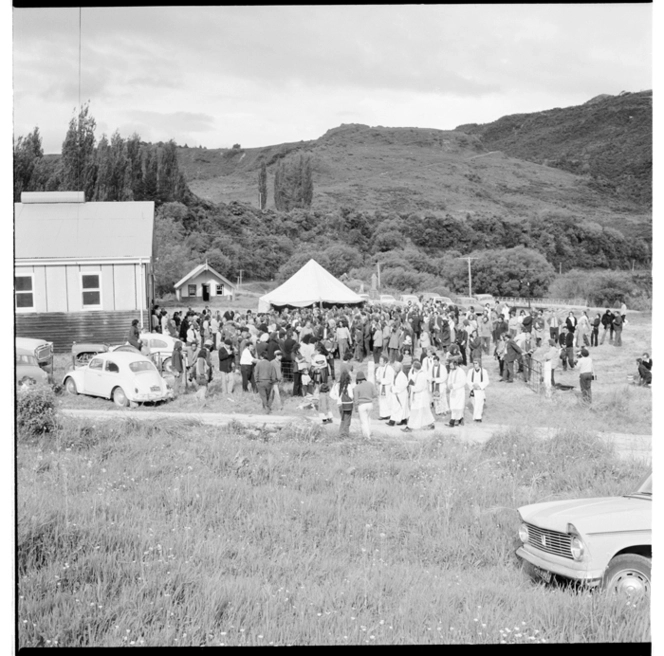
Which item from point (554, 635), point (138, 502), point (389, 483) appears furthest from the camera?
point (389, 483)

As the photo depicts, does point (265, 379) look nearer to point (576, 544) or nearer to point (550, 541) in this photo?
point (550, 541)

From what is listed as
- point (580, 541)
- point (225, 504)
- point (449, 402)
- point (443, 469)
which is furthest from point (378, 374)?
point (580, 541)

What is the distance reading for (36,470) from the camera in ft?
23.4

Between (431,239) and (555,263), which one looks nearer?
(555,263)

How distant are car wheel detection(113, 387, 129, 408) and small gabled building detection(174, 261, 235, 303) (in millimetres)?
2109

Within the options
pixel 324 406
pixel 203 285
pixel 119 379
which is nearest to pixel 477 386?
pixel 324 406

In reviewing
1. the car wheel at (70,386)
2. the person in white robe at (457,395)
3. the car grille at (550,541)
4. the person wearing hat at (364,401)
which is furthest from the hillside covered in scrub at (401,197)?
A: the car grille at (550,541)

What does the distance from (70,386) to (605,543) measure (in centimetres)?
823

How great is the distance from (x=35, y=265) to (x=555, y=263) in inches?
397

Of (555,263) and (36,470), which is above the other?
(555,263)

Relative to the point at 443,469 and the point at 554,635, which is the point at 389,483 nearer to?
the point at 443,469

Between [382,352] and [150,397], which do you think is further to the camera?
[382,352]

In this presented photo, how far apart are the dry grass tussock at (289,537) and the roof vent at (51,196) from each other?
10.5ft

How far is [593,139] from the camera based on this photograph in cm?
1141
